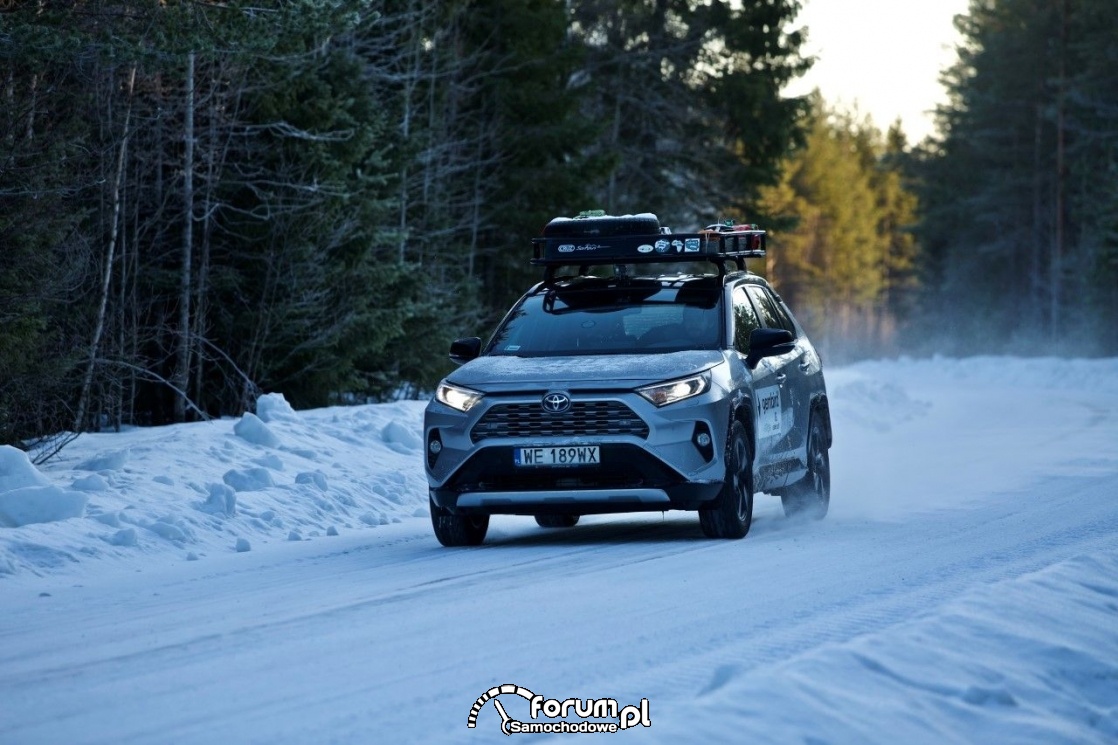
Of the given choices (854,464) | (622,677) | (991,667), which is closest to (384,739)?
(622,677)

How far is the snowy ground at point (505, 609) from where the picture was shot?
6043 mm

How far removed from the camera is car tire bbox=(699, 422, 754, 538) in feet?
37.0

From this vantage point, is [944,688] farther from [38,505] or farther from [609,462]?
[38,505]

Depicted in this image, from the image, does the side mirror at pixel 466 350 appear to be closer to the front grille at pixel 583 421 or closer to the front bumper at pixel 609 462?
the front bumper at pixel 609 462

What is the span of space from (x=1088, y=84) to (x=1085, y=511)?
53.3 m

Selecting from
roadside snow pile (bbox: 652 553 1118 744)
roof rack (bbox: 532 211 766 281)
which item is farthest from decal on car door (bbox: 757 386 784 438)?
roadside snow pile (bbox: 652 553 1118 744)

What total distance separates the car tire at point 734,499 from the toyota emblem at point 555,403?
1.08 m

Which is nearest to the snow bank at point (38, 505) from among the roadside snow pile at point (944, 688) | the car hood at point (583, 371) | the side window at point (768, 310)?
the car hood at point (583, 371)

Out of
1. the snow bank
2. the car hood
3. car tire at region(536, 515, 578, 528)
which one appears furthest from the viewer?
car tire at region(536, 515, 578, 528)

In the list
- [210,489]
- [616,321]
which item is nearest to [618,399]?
[616,321]

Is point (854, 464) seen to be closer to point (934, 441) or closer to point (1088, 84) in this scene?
point (934, 441)

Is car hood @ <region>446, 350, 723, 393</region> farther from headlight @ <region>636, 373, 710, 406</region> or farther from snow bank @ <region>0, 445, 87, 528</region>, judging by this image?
snow bank @ <region>0, 445, 87, 528</region>

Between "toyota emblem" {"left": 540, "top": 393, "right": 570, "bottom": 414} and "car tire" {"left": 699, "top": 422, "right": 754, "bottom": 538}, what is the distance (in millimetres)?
1080

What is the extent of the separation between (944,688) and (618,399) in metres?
4.88
